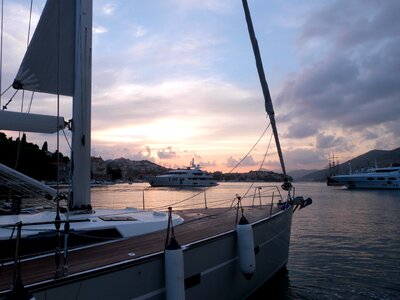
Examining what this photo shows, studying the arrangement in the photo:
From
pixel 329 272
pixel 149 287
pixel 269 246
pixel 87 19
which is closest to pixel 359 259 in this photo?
pixel 329 272

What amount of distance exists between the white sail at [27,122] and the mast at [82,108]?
17.3 inches

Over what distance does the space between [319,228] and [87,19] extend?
58.7ft

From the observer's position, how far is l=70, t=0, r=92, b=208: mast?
7879mm

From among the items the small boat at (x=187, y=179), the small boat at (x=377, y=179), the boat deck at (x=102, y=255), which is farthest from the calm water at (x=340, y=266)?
the small boat at (x=187, y=179)

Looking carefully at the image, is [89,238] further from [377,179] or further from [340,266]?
[377,179]

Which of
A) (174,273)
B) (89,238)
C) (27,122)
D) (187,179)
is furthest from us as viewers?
(187,179)

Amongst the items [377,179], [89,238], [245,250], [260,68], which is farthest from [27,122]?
[377,179]

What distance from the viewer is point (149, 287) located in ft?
17.5

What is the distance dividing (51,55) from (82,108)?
4.21 feet

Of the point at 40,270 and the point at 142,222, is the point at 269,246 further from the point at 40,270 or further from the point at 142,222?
the point at 40,270

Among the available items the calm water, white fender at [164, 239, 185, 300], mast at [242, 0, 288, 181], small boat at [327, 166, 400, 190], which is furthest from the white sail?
small boat at [327, 166, 400, 190]

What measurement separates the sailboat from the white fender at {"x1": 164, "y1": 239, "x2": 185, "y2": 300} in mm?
13

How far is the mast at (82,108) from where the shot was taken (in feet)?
25.8

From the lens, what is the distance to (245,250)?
7375 millimetres
